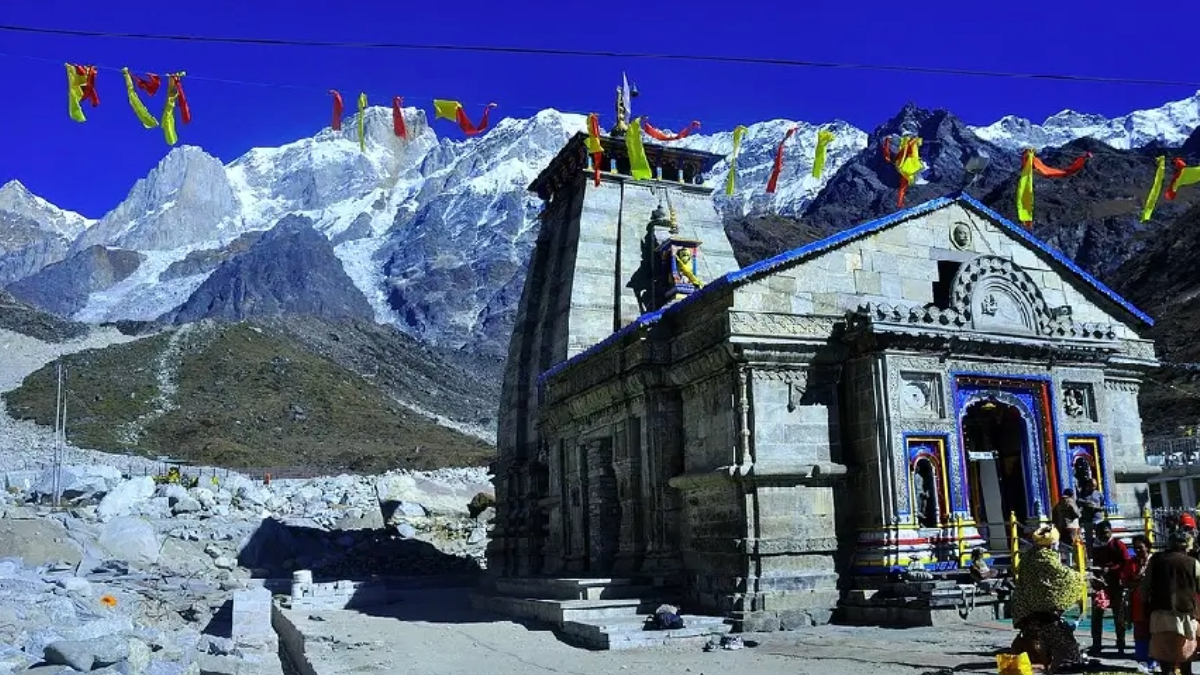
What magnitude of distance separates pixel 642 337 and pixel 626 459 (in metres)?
2.50

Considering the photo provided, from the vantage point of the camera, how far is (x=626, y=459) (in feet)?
64.4

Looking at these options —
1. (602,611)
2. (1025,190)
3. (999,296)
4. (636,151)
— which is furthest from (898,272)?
(602,611)

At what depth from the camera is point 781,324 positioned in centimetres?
1652

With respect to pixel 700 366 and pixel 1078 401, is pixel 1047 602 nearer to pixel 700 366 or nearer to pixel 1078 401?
pixel 700 366

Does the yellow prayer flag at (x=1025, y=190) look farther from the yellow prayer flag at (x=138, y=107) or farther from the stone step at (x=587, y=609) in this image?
the yellow prayer flag at (x=138, y=107)

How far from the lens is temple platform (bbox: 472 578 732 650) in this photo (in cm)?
1453

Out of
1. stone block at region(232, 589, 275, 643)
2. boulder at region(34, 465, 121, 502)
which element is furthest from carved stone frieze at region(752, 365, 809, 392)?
boulder at region(34, 465, 121, 502)

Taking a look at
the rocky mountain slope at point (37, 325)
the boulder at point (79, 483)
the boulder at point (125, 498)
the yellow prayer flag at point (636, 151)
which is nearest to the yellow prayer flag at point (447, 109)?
the yellow prayer flag at point (636, 151)

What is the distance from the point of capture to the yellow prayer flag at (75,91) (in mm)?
15609

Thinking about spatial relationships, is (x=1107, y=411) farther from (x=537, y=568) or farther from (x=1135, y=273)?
(x=1135, y=273)

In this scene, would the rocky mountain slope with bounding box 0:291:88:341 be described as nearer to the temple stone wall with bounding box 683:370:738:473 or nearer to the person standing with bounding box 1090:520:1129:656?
the temple stone wall with bounding box 683:370:738:473

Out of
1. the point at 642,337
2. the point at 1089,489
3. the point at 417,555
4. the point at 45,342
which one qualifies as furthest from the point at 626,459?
the point at 45,342

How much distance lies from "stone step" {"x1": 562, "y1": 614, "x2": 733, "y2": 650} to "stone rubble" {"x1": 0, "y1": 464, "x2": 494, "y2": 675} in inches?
260

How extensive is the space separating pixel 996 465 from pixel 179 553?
23.7m
